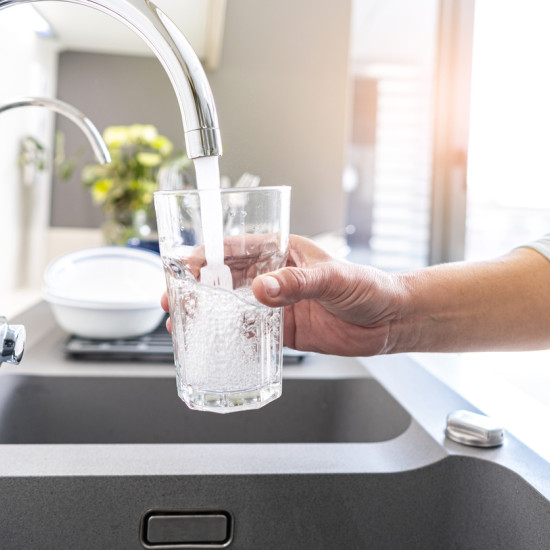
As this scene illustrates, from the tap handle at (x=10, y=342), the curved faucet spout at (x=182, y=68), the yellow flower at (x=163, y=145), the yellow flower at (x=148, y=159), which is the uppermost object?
the yellow flower at (x=163, y=145)

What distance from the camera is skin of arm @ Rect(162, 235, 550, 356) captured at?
589mm

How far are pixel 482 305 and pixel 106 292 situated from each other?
2.08 ft

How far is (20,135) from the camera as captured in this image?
162 cm

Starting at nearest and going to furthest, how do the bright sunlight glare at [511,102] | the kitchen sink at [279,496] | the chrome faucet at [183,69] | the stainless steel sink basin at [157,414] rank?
the chrome faucet at [183,69] → the kitchen sink at [279,496] → the stainless steel sink basin at [157,414] → the bright sunlight glare at [511,102]

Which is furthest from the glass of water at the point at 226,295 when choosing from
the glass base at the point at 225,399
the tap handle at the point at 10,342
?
the tap handle at the point at 10,342

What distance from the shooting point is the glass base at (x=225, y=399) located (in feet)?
1.36

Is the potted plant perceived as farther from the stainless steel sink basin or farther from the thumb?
the thumb

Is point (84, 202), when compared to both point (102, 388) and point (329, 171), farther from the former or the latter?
point (102, 388)

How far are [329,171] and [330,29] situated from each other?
38 centimetres

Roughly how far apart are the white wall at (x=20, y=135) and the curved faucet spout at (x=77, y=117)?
0.75 meters

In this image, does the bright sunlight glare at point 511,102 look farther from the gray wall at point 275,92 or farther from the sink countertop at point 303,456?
the sink countertop at point 303,456

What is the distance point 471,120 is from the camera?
5.60ft

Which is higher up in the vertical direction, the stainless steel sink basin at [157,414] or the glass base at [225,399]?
the glass base at [225,399]

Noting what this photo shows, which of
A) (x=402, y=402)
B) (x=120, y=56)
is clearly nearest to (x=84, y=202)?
(x=120, y=56)
